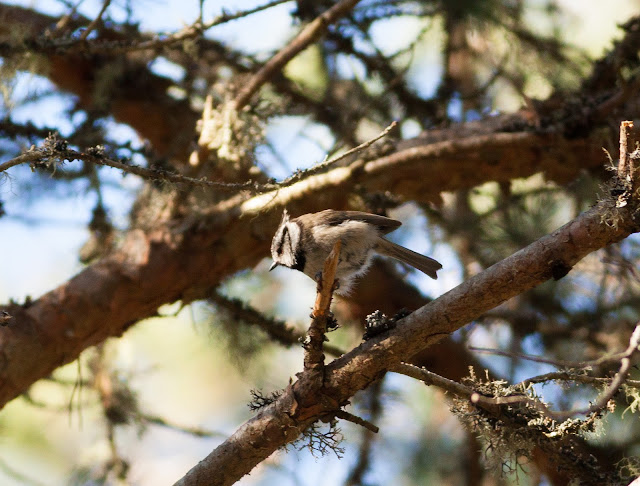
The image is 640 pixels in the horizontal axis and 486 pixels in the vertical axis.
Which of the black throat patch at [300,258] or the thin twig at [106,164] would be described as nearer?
the thin twig at [106,164]

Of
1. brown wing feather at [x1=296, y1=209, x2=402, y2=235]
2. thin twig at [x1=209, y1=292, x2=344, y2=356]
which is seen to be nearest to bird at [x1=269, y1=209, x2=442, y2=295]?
brown wing feather at [x1=296, y1=209, x2=402, y2=235]

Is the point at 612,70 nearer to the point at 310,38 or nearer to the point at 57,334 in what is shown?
the point at 310,38

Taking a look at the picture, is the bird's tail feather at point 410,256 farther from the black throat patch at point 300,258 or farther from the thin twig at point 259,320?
the thin twig at point 259,320

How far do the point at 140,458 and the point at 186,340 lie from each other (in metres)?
2.56

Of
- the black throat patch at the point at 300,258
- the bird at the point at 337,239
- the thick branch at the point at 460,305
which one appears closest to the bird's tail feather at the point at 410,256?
the bird at the point at 337,239

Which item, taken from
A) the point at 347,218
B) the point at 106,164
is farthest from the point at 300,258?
the point at 106,164

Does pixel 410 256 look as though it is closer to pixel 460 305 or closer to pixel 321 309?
pixel 460 305

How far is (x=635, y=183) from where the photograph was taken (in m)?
2.33

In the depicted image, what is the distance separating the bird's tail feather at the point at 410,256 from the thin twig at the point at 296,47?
1322 millimetres

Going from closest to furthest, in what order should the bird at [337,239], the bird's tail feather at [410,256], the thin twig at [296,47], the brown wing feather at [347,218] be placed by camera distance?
the bird at [337,239]
the brown wing feather at [347,218]
the bird's tail feather at [410,256]
the thin twig at [296,47]

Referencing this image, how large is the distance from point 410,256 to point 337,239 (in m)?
0.59

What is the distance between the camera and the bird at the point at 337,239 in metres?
3.35

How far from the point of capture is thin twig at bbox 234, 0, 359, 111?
4.04 metres

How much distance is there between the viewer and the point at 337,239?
3270 millimetres
